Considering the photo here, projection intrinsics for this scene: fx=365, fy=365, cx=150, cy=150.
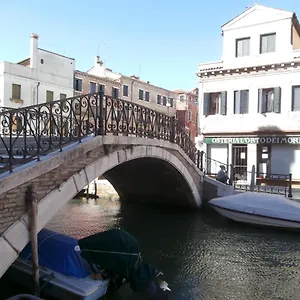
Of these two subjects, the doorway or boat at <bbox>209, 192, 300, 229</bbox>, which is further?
the doorway

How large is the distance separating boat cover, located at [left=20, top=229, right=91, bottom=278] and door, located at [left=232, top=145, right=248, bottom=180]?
41.1ft

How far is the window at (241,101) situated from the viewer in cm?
1705

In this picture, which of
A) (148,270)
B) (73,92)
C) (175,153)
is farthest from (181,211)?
(73,92)

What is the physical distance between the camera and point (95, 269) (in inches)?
210

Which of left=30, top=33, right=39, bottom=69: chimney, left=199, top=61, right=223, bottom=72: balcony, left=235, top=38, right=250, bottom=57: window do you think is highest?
left=30, top=33, right=39, bottom=69: chimney

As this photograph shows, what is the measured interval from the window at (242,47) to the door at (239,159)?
441 cm

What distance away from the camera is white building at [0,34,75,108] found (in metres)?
22.3

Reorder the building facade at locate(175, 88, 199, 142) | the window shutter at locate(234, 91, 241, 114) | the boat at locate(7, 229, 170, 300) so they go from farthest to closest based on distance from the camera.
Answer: the building facade at locate(175, 88, 199, 142) → the window shutter at locate(234, 91, 241, 114) → the boat at locate(7, 229, 170, 300)

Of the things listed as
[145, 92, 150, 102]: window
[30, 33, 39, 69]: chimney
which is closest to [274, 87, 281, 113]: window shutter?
[30, 33, 39, 69]: chimney

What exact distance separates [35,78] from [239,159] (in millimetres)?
14416

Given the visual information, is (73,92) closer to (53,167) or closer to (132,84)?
(132,84)

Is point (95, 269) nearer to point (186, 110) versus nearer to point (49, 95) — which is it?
point (49, 95)

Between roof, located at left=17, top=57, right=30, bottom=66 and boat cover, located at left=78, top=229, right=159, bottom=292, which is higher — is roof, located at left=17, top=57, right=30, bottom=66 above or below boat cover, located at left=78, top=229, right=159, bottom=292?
above

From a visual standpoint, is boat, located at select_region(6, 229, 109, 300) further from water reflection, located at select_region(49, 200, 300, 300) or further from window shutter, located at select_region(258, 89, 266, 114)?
window shutter, located at select_region(258, 89, 266, 114)
